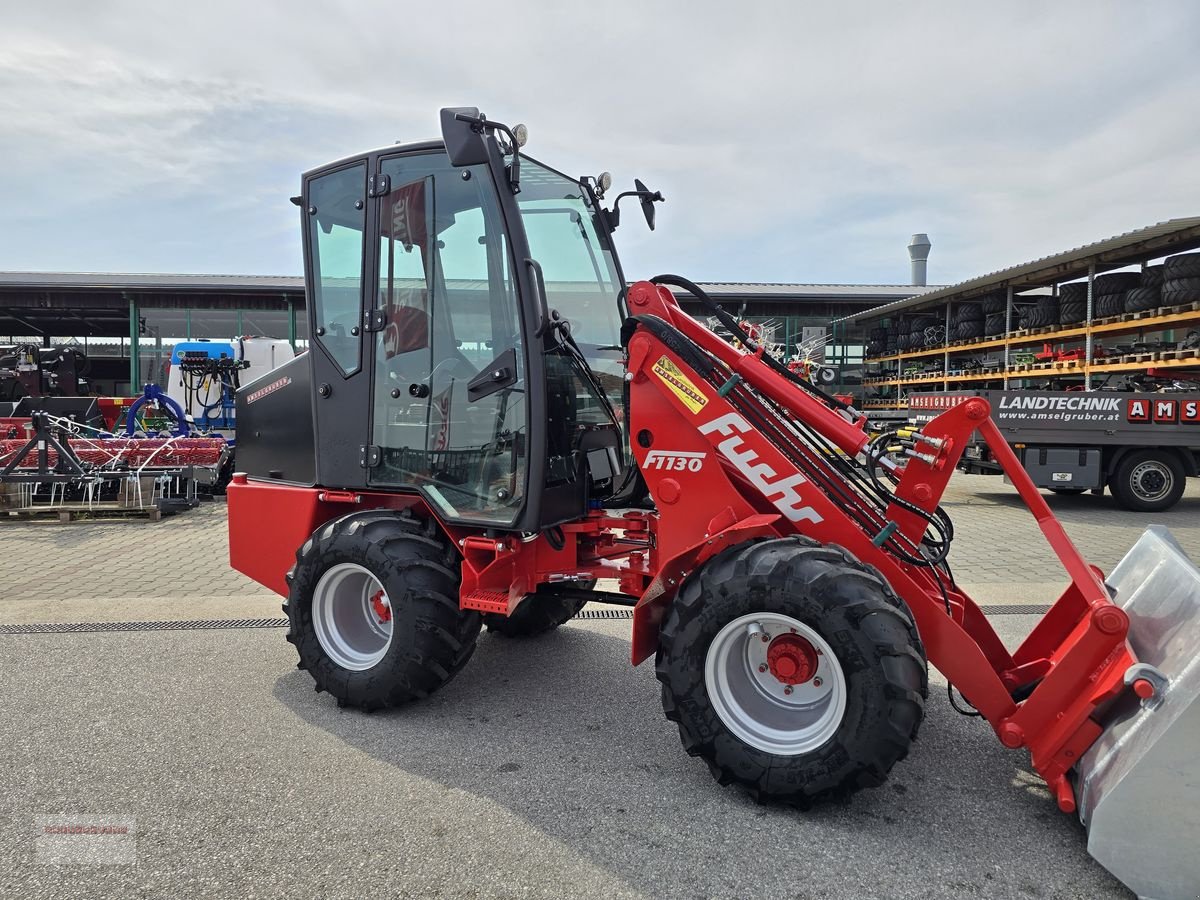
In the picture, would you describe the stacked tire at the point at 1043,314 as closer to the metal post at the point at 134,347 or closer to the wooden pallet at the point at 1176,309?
the wooden pallet at the point at 1176,309

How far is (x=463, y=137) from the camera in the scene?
3.12 metres

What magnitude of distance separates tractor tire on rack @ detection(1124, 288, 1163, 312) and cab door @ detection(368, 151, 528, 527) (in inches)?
556

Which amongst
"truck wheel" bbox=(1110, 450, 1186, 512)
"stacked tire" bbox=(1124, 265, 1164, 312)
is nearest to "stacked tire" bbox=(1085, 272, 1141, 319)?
"stacked tire" bbox=(1124, 265, 1164, 312)

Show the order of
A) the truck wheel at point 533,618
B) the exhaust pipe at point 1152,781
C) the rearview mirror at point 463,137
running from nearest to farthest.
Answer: the exhaust pipe at point 1152,781, the rearview mirror at point 463,137, the truck wheel at point 533,618

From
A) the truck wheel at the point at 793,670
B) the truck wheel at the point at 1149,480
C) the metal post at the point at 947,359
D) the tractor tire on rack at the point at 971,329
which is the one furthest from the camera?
the metal post at the point at 947,359

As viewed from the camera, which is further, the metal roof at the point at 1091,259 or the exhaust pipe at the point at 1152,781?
the metal roof at the point at 1091,259

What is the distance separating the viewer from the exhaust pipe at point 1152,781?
2.20 m

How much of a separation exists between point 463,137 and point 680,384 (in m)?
1.32

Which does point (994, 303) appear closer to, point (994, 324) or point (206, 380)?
point (994, 324)

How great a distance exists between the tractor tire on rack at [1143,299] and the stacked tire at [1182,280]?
372 mm

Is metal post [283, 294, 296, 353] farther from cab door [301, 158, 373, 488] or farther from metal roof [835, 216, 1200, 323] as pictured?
cab door [301, 158, 373, 488]

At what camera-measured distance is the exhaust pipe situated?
220 cm

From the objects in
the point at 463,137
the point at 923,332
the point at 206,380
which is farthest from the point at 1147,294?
the point at 206,380

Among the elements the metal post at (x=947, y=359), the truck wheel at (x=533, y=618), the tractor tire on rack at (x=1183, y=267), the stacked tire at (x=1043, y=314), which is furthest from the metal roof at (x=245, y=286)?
the truck wheel at (x=533, y=618)
